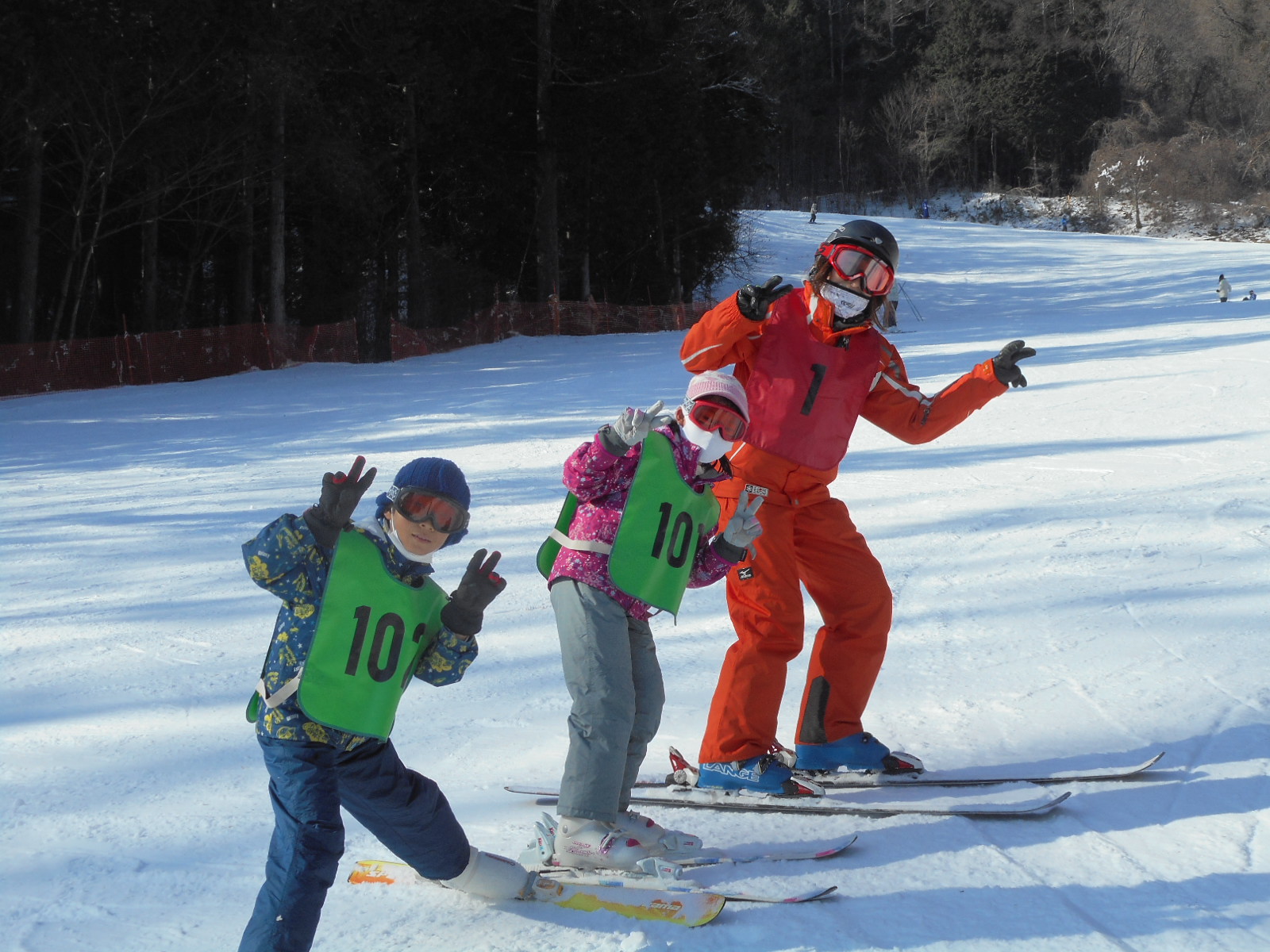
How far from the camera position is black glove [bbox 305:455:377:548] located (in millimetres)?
2508

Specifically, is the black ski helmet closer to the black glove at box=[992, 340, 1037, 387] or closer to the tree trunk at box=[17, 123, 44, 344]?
the black glove at box=[992, 340, 1037, 387]

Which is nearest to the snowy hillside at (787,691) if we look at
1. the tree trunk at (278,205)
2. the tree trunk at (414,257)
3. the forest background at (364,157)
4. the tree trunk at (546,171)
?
the tree trunk at (278,205)

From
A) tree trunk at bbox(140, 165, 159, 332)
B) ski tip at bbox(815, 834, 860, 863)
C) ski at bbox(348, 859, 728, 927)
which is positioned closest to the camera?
ski at bbox(348, 859, 728, 927)

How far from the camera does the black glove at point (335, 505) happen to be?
2508 mm

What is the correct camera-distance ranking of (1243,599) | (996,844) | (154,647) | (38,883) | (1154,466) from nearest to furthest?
(38,883) < (996,844) < (154,647) < (1243,599) < (1154,466)

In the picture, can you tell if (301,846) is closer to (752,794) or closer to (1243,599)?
(752,794)

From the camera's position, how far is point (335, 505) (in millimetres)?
2514

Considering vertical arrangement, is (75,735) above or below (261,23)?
below

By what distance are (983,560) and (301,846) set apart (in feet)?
15.3

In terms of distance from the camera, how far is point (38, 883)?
305 centimetres

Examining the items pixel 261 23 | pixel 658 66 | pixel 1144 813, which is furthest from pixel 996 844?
pixel 658 66

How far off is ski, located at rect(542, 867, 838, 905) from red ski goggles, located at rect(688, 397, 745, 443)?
4.07 ft

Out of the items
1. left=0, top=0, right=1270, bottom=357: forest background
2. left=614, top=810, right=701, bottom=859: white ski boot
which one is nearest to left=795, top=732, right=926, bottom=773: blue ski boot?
left=614, top=810, right=701, bottom=859: white ski boot

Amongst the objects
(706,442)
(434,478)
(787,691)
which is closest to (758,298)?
(706,442)
